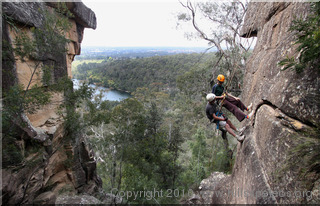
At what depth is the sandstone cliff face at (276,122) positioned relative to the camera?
103 inches

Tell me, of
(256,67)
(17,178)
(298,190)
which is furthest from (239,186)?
(17,178)

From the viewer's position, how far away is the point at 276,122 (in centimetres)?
309

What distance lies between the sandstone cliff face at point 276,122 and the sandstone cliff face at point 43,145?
5.16 meters

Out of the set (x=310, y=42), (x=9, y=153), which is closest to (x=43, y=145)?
(x=9, y=153)

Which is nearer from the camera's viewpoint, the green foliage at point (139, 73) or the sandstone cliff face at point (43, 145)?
the sandstone cliff face at point (43, 145)

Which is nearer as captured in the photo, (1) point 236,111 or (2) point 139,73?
(1) point 236,111

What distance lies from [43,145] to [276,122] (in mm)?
6574

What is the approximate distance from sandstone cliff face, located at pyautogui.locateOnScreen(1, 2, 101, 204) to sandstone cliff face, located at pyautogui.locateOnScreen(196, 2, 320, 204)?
516 cm

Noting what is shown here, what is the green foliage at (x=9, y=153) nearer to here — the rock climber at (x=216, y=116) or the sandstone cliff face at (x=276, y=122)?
the rock climber at (x=216, y=116)

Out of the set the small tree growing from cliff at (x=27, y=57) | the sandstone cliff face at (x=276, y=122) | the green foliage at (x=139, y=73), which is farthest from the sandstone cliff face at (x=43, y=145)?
the green foliage at (x=139, y=73)

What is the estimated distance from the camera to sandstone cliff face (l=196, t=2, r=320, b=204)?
103 inches

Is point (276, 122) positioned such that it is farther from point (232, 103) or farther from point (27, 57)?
point (27, 57)

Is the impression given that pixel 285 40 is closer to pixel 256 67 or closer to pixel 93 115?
pixel 256 67

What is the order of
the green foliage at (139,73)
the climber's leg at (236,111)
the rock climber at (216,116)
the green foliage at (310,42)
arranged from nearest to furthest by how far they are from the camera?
the green foliage at (310,42) → the climber's leg at (236,111) → the rock climber at (216,116) → the green foliage at (139,73)
